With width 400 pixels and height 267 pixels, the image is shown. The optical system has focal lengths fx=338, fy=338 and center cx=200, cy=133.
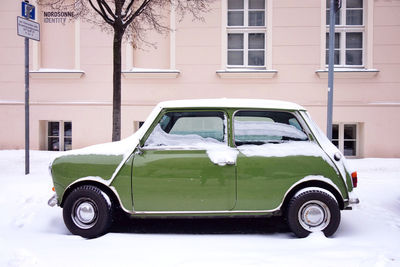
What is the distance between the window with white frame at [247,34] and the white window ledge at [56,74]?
4.47 metres

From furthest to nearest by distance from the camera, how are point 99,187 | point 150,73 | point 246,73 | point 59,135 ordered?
1. point 59,135
2. point 150,73
3. point 246,73
4. point 99,187

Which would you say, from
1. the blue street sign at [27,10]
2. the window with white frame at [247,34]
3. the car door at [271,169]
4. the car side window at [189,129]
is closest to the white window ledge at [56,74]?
the blue street sign at [27,10]

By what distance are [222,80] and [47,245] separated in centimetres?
714

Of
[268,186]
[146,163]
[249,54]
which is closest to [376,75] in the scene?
[249,54]

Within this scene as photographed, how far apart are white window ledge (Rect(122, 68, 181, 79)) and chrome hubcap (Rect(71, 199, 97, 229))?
21.1 feet

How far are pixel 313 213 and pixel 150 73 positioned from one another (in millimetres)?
7054

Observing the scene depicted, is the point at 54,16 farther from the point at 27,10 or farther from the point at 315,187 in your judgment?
the point at 315,187

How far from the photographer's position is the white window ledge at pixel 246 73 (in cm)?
956

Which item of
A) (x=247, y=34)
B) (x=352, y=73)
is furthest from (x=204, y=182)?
(x=352, y=73)

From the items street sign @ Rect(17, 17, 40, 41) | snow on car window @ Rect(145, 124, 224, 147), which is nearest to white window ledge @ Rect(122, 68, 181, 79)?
street sign @ Rect(17, 17, 40, 41)

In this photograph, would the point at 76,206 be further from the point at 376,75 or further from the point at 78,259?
the point at 376,75

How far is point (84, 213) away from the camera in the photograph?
379cm

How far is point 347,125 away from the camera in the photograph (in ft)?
32.6

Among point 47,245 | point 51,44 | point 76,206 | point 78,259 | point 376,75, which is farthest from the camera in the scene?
point 51,44
